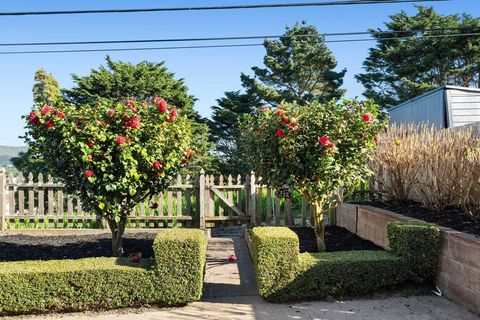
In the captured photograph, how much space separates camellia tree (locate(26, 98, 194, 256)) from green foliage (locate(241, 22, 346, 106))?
62.2 feet

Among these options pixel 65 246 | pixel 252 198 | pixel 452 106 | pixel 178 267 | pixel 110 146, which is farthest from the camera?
pixel 452 106

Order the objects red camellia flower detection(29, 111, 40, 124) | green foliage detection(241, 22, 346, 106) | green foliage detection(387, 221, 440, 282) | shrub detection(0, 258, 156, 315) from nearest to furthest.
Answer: shrub detection(0, 258, 156, 315)
green foliage detection(387, 221, 440, 282)
red camellia flower detection(29, 111, 40, 124)
green foliage detection(241, 22, 346, 106)

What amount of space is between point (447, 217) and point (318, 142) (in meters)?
2.10

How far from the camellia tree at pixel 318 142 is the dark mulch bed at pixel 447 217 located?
1.13m

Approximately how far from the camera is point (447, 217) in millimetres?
5570

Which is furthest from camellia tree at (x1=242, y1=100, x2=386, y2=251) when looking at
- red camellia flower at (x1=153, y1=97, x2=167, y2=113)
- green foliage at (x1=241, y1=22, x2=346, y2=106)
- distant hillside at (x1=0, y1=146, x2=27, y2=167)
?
green foliage at (x1=241, y1=22, x2=346, y2=106)

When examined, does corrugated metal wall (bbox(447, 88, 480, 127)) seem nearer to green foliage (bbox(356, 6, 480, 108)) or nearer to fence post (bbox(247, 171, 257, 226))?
fence post (bbox(247, 171, 257, 226))

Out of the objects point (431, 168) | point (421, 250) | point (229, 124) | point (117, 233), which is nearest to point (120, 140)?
point (117, 233)

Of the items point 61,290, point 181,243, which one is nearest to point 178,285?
point 181,243

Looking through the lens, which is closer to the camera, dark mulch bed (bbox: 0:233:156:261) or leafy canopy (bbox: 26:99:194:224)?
leafy canopy (bbox: 26:99:194:224)

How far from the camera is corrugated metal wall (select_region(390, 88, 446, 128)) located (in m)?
10.1

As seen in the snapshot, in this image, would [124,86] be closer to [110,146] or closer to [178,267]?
[110,146]

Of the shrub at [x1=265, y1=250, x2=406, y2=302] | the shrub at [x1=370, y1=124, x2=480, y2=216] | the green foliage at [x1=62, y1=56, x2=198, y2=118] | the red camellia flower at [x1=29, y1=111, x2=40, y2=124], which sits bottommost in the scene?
the shrub at [x1=265, y1=250, x2=406, y2=302]

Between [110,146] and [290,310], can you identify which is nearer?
[290,310]
